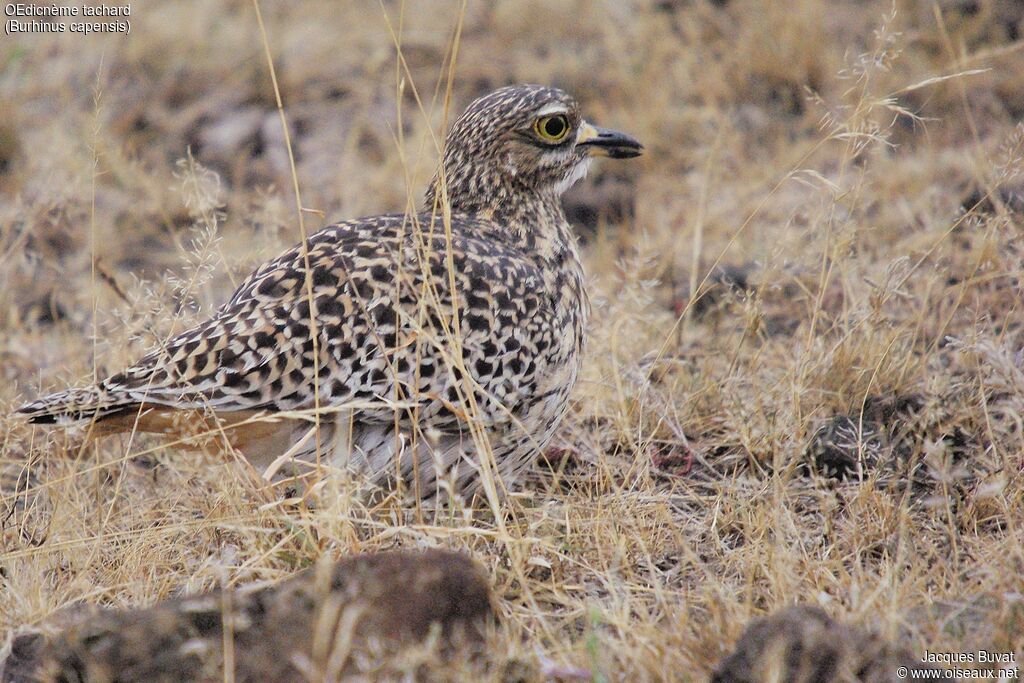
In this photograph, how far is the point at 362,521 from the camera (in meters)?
3.17

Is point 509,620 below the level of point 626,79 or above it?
below

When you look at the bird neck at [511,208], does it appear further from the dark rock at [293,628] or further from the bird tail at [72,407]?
the dark rock at [293,628]

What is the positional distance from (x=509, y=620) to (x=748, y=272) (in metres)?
2.89

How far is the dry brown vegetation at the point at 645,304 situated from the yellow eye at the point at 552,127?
0.45 meters

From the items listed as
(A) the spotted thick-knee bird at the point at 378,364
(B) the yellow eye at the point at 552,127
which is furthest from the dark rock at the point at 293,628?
(B) the yellow eye at the point at 552,127

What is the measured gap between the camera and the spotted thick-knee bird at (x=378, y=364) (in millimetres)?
3422

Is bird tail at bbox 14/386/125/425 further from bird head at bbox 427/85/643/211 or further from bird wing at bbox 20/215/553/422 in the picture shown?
bird head at bbox 427/85/643/211

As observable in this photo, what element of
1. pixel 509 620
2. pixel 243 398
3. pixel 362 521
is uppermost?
pixel 243 398

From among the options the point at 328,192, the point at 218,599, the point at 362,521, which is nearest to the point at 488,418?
the point at 362,521

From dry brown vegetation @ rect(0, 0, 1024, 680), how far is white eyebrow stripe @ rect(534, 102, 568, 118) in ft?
1.46

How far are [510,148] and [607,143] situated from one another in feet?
1.40

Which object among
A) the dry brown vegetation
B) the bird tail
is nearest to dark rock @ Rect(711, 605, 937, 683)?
the dry brown vegetation

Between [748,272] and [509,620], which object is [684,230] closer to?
[748,272]

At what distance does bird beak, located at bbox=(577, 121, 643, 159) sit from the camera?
460 centimetres
